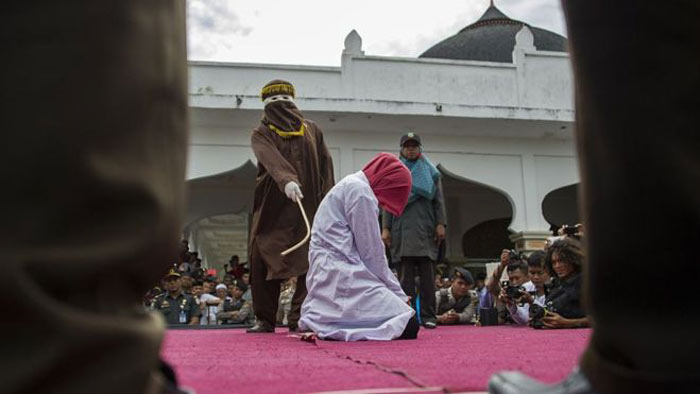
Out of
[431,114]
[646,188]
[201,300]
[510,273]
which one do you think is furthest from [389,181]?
[431,114]

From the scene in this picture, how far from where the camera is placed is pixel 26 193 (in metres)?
0.58

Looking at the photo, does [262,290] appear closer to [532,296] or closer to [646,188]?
[532,296]

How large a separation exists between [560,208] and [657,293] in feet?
41.0

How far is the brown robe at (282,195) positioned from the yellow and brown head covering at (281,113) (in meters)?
0.04

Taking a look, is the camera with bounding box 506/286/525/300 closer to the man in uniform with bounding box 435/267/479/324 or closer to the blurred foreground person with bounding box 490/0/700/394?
the man in uniform with bounding box 435/267/479/324

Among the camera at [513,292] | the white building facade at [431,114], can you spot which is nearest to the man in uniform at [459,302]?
the camera at [513,292]

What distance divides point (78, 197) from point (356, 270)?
255 cm

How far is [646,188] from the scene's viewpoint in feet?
2.47

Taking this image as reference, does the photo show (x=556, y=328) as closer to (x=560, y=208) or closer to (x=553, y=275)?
(x=553, y=275)

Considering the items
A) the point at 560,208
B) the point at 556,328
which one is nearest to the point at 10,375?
the point at 556,328

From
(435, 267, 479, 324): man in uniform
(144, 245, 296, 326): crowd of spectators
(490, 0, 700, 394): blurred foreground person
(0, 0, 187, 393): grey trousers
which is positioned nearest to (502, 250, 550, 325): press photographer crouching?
(435, 267, 479, 324): man in uniform

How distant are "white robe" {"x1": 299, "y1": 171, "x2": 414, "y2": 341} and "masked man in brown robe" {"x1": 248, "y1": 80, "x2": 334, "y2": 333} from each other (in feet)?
1.50

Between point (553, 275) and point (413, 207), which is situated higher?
point (413, 207)

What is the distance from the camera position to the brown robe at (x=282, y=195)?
12.3ft
